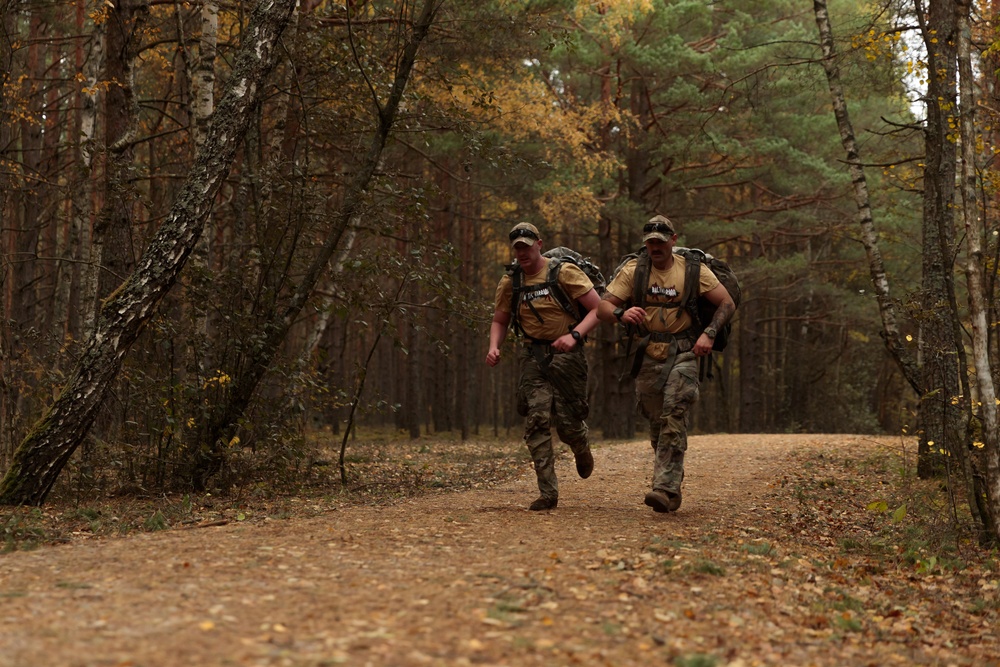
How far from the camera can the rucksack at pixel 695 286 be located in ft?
26.1

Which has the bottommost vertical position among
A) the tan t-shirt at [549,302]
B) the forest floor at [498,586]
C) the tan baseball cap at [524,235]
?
the forest floor at [498,586]

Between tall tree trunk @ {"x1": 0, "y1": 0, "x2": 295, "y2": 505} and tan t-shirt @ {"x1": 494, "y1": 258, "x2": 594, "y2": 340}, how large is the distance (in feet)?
9.29

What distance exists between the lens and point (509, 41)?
607 inches

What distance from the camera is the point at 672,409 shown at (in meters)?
7.82

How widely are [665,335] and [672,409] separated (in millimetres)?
646

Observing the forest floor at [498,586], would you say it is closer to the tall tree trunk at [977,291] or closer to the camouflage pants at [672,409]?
the camouflage pants at [672,409]

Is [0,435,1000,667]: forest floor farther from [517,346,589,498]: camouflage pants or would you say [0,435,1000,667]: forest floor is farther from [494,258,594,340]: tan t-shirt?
[494,258,594,340]: tan t-shirt

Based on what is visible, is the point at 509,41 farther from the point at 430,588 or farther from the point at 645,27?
the point at 430,588

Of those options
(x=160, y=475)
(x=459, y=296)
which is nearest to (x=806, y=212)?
(x=459, y=296)

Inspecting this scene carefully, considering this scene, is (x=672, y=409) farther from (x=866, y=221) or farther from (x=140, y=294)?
(x=140, y=294)

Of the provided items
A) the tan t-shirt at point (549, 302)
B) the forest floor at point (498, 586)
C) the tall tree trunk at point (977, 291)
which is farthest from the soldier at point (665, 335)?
the tall tree trunk at point (977, 291)

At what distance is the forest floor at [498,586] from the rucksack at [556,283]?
5.57 feet

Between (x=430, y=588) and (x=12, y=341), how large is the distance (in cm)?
680

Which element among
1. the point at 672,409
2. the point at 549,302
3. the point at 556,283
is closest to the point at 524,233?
the point at 556,283
